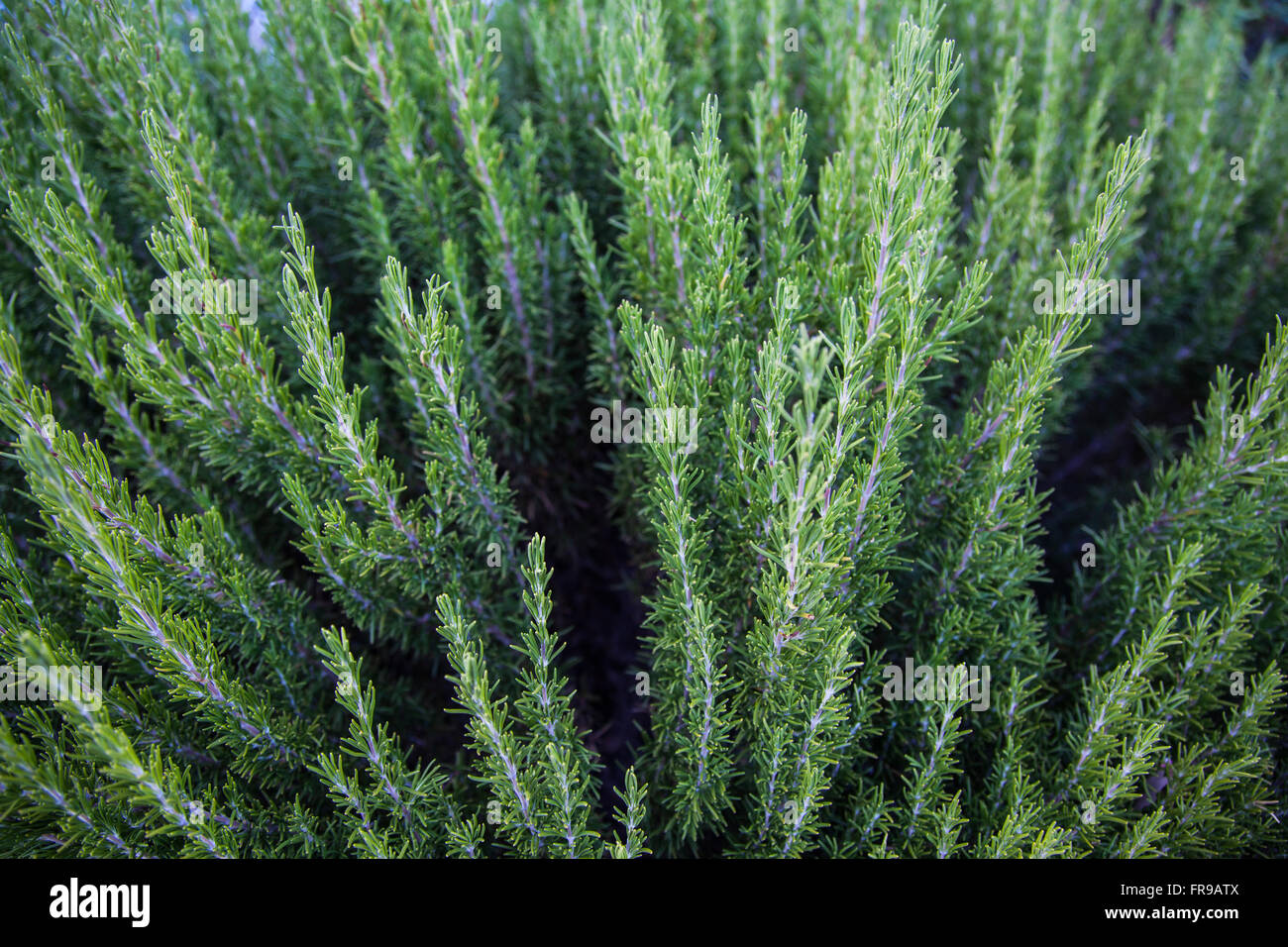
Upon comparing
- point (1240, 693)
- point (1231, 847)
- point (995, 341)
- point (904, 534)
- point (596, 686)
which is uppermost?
point (995, 341)

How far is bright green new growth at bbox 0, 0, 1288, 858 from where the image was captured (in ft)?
4.03

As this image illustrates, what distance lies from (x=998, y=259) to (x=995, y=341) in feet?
0.59

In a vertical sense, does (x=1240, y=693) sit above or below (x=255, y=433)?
below

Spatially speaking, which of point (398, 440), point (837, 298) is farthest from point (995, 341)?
point (398, 440)

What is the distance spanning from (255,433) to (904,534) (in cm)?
126

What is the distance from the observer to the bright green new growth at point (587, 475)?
1229 millimetres

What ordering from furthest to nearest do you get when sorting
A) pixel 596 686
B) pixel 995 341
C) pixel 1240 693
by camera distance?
pixel 596 686 → pixel 995 341 → pixel 1240 693

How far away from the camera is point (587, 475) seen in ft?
6.58

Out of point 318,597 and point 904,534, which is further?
point 318,597

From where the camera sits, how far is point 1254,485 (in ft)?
4.98

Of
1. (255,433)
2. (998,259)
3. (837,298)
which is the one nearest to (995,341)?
(998,259)

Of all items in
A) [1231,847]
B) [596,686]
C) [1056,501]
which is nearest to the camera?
[1231,847]

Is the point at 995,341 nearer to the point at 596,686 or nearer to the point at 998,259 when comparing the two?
the point at 998,259
